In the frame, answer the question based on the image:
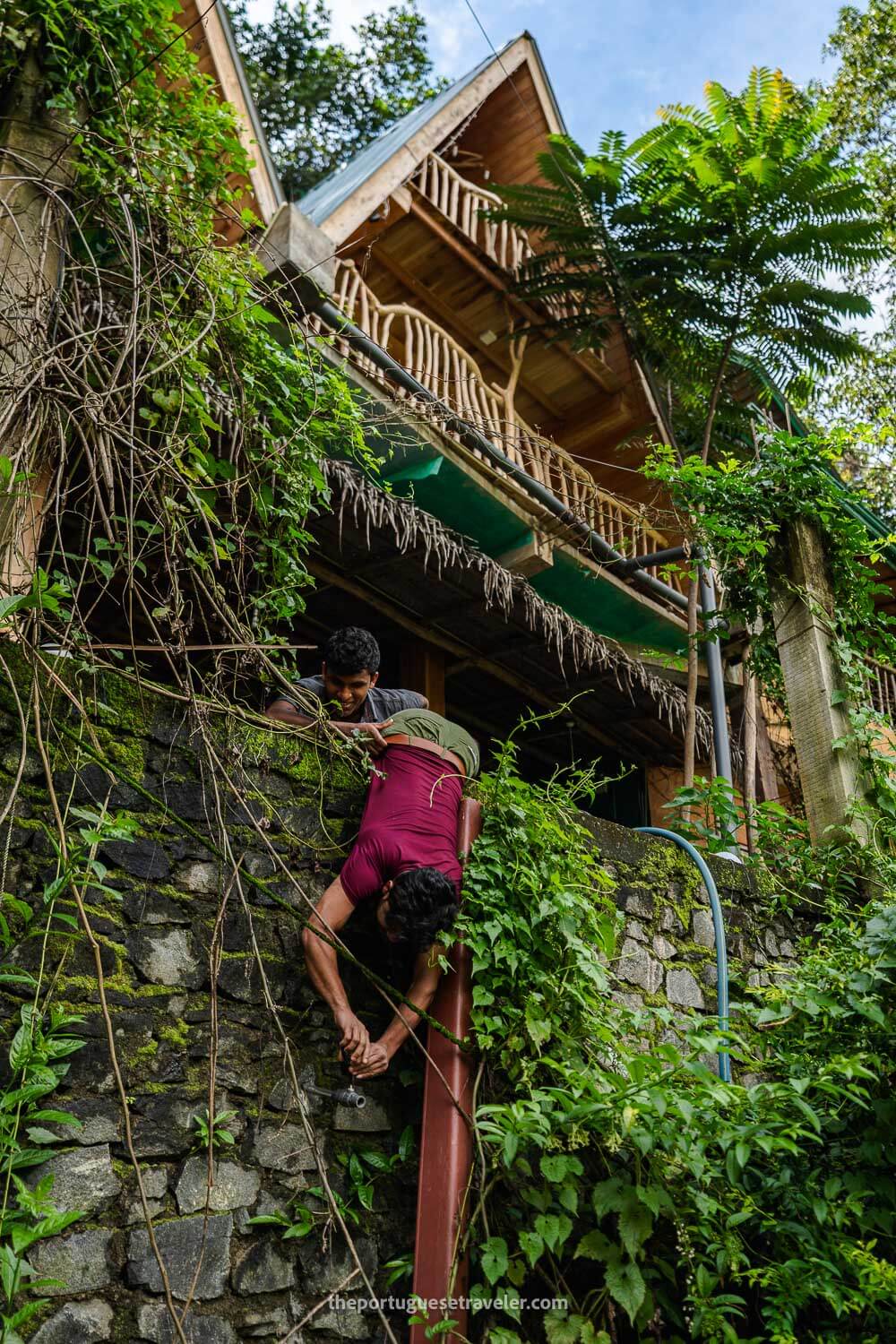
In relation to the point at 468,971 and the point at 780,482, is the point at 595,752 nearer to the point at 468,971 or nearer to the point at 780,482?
the point at 780,482

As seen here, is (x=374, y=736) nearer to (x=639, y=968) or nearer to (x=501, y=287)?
(x=639, y=968)

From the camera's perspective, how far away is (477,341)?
919 cm

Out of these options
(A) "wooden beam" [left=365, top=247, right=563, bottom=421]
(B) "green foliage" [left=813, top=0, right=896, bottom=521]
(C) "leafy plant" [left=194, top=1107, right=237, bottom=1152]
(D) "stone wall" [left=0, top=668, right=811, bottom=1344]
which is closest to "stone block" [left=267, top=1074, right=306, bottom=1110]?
(D) "stone wall" [left=0, top=668, right=811, bottom=1344]

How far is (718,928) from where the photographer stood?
3.86 metres

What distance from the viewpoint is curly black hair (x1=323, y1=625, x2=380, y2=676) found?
3.65m

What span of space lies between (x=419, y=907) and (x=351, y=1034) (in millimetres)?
389

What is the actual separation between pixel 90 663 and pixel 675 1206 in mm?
2190

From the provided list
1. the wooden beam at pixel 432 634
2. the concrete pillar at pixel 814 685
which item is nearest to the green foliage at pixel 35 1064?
the concrete pillar at pixel 814 685

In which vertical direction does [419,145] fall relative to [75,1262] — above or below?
above

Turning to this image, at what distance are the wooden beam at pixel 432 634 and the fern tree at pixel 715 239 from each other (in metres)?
1.34

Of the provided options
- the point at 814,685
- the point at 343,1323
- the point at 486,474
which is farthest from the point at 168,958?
the point at 486,474

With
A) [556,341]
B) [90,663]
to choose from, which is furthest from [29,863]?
[556,341]

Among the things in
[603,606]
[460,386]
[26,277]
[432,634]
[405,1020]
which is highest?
[460,386]

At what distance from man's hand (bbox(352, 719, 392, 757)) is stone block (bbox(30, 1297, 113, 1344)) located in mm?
1686
